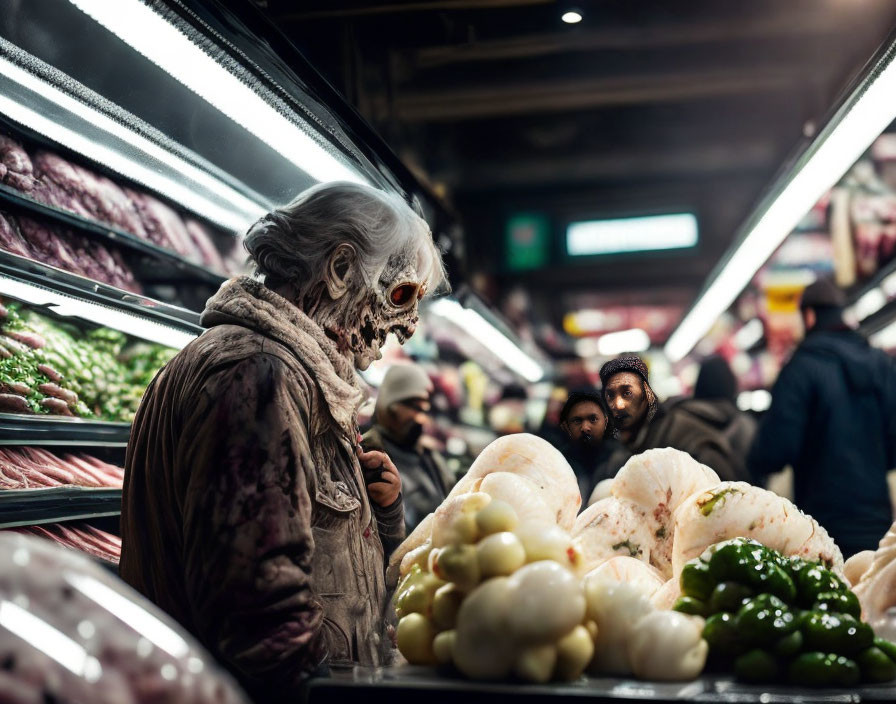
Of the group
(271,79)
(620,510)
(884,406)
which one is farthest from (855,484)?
(271,79)

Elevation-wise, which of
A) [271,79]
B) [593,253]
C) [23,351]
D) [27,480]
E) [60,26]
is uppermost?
[593,253]

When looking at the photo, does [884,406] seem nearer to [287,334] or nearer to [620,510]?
[620,510]

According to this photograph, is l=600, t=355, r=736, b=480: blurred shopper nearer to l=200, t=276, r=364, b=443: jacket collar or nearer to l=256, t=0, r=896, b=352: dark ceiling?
l=200, t=276, r=364, b=443: jacket collar

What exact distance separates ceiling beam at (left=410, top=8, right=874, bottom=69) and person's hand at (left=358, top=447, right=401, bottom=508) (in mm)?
4844

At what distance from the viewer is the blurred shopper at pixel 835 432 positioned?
4.25 metres

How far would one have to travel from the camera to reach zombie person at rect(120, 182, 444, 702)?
5.18ft

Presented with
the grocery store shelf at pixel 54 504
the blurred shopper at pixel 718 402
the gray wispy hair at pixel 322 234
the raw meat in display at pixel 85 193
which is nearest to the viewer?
the gray wispy hair at pixel 322 234

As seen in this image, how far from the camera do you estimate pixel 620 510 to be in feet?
5.84

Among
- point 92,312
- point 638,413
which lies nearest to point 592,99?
point 92,312

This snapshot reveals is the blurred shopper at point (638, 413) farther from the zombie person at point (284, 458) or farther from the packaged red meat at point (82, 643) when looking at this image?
the packaged red meat at point (82, 643)

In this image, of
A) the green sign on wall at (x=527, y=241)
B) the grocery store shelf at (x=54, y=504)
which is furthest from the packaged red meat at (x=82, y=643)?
the green sign on wall at (x=527, y=241)

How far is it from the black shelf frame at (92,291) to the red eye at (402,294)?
1.24 meters

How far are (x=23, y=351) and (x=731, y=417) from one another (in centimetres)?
247

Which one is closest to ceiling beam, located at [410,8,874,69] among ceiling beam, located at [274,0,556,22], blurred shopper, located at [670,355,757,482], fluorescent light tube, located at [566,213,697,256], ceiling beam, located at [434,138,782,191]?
fluorescent light tube, located at [566,213,697,256]
